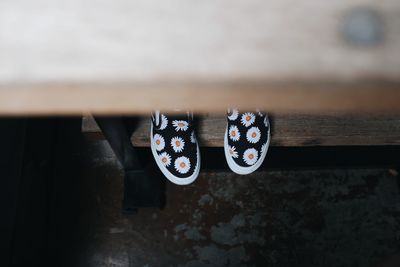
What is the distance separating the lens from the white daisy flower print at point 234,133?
1.70 metres

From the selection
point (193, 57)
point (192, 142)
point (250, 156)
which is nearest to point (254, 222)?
point (250, 156)

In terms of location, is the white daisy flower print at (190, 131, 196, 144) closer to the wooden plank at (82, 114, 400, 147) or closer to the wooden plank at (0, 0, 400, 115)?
the wooden plank at (82, 114, 400, 147)

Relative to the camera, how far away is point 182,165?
6.05 feet

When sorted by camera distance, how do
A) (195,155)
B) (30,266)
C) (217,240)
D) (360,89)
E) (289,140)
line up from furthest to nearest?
1. (217,240)
2. (30,266)
3. (195,155)
4. (289,140)
5. (360,89)

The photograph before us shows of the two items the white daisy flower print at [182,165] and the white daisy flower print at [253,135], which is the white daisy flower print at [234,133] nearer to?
the white daisy flower print at [253,135]

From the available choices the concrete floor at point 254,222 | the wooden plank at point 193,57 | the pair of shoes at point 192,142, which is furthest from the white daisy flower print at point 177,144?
the wooden plank at point 193,57

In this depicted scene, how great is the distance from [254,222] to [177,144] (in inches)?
32.7

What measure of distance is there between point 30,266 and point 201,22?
2135 millimetres

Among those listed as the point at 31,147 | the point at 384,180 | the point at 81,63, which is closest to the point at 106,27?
the point at 81,63

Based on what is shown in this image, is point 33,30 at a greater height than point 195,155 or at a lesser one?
greater

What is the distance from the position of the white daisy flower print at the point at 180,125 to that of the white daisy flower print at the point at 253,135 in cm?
25

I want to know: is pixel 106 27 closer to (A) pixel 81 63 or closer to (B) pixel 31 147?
(A) pixel 81 63

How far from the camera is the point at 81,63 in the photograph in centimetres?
33

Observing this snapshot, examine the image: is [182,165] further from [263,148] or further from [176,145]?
[263,148]
